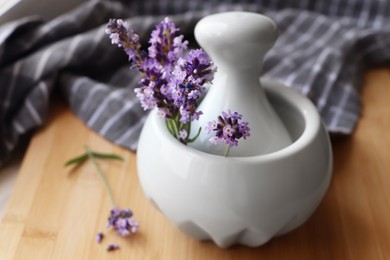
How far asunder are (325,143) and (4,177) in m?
0.36

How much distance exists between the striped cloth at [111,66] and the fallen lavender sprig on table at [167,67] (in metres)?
0.23

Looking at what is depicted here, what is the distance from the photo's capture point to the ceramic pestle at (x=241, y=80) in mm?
454

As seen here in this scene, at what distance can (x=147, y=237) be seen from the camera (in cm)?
53

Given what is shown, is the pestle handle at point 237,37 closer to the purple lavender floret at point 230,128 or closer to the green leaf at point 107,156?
the purple lavender floret at point 230,128

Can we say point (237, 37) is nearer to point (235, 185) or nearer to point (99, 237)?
point (235, 185)

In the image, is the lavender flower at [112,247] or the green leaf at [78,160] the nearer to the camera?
the lavender flower at [112,247]

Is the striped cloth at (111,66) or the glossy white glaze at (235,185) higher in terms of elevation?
the glossy white glaze at (235,185)

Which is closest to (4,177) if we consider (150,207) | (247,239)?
(150,207)

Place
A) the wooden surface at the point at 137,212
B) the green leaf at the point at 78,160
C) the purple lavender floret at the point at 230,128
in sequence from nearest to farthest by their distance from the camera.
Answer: the purple lavender floret at the point at 230,128 < the wooden surface at the point at 137,212 < the green leaf at the point at 78,160

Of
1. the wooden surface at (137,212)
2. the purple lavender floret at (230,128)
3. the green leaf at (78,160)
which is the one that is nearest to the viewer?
the purple lavender floret at (230,128)

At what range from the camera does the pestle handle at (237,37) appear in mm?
452

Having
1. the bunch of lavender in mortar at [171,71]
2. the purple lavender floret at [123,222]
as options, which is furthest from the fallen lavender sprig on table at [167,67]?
the purple lavender floret at [123,222]

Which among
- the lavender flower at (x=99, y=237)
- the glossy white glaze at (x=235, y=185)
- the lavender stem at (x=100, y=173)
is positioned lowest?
the lavender stem at (x=100, y=173)

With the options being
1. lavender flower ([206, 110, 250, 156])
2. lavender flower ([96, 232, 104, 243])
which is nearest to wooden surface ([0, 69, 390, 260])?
lavender flower ([96, 232, 104, 243])
